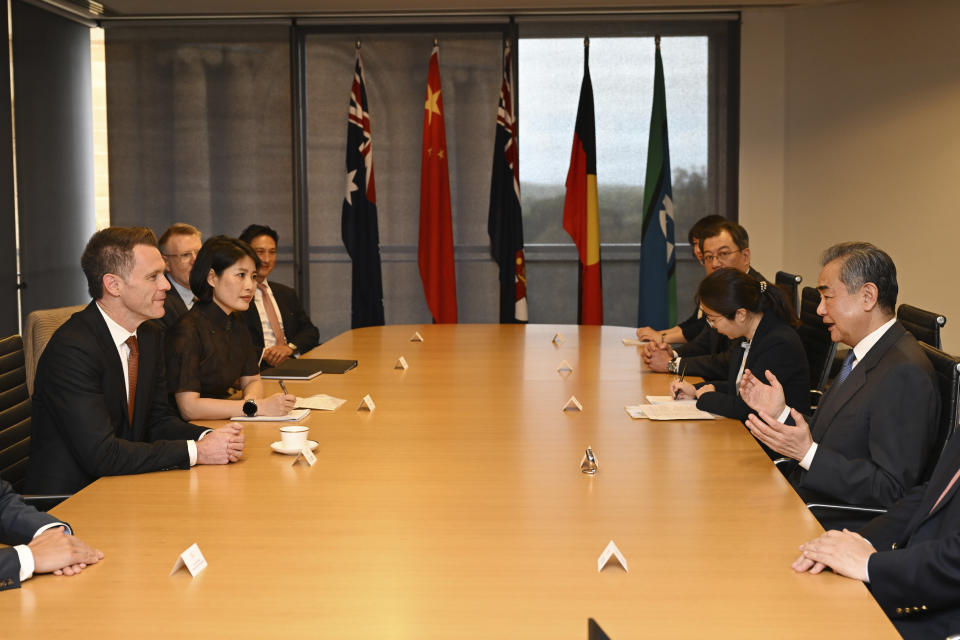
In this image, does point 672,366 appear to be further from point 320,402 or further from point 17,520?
point 17,520

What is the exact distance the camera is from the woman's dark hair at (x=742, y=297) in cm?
369

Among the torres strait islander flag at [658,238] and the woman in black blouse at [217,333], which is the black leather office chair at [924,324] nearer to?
the woman in black blouse at [217,333]

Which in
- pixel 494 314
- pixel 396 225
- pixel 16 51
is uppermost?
pixel 16 51

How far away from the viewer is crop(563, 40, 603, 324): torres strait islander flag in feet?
26.0

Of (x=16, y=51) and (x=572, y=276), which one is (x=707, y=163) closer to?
(x=572, y=276)

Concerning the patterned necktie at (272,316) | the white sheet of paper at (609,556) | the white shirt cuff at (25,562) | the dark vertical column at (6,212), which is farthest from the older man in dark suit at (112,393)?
the dark vertical column at (6,212)

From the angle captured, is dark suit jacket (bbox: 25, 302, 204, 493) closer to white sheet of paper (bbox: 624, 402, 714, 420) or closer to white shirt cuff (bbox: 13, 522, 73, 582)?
white shirt cuff (bbox: 13, 522, 73, 582)

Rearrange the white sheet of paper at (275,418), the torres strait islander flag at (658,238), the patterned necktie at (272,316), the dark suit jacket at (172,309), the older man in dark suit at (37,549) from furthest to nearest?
1. the torres strait islander flag at (658,238)
2. the patterned necktie at (272,316)
3. the dark suit jacket at (172,309)
4. the white sheet of paper at (275,418)
5. the older man in dark suit at (37,549)

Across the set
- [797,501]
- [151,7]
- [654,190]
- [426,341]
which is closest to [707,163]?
[654,190]

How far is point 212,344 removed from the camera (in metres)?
3.82

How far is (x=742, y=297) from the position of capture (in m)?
3.68

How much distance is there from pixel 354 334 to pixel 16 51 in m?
3.44

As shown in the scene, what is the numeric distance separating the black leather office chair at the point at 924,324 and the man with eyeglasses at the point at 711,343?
40.5 inches

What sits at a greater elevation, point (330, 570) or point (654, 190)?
point (654, 190)
